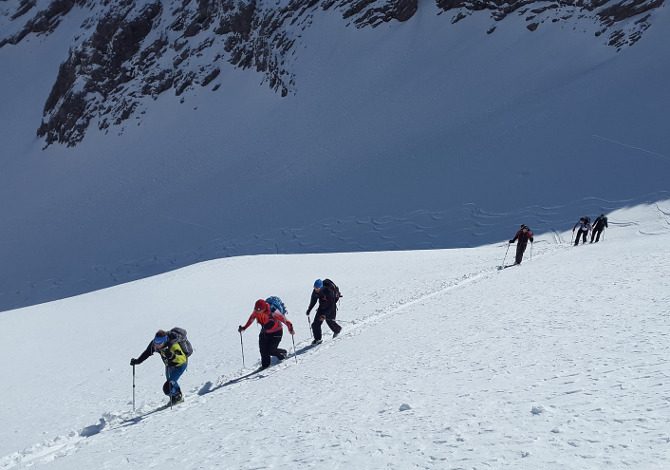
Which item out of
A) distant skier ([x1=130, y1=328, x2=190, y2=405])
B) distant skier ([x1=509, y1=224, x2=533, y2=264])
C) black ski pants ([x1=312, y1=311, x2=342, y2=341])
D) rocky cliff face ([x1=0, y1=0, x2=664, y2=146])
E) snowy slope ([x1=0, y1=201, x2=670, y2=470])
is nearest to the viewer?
snowy slope ([x1=0, y1=201, x2=670, y2=470])

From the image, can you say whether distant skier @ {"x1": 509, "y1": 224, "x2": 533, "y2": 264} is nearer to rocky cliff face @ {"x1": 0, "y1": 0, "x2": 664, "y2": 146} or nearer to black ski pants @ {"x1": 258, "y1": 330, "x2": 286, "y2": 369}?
black ski pants @ {"x1": 258, "y1": 330, "x2": 286, "y2": 369}

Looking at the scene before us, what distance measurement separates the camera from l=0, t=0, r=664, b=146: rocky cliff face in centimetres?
5509

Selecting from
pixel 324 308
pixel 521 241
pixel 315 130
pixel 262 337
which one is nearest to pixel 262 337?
pixel 262 337

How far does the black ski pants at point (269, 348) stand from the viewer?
9758 mm

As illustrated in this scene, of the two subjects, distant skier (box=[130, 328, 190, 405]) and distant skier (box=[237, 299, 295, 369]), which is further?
distant skier (box=[237, 299, 295, 369])

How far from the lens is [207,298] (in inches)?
646

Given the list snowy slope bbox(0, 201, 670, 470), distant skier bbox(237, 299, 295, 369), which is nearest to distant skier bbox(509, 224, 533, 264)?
snowy slope bbox(0, 201, 670, 470)

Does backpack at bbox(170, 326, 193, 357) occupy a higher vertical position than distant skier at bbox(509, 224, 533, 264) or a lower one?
lower

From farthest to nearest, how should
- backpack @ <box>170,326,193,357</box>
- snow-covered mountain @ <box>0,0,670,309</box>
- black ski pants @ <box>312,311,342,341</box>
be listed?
snow-covered mountain @ <box>0,0,670,309</box> → black ski pants @ <box>312,311,342,341</box> → backpack @ <box>170,326,193,357</box>

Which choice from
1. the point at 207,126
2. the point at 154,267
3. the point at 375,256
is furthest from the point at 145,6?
the point at 375,256

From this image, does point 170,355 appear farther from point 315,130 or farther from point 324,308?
point 315,130

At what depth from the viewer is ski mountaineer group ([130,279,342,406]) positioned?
8.55m

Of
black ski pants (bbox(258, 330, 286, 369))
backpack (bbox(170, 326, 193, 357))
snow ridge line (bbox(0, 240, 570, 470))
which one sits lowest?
snow ridge line (bbox(0, 240, 570, 470))

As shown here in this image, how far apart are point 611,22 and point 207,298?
148 feet
